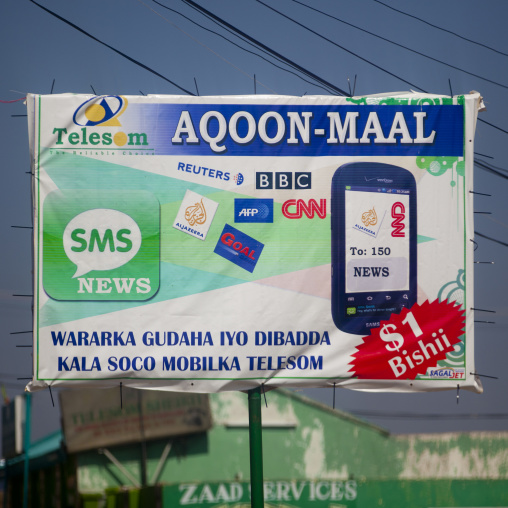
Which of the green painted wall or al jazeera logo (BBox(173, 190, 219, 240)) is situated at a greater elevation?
al jazeera logo (BBox(173, 190, 219, 240))

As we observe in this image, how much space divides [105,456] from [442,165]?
8.60 meters

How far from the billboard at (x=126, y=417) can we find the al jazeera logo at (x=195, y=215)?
6.65 metres

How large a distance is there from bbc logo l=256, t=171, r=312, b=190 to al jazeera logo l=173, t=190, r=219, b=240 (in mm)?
453

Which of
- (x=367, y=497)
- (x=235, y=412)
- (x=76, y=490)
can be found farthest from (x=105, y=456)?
(x=367, y=497)

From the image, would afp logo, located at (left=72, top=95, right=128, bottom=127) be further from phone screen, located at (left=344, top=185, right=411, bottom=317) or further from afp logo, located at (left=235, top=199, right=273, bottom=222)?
phone screen, located at (left=344, top=185, right=411, bottom=317)

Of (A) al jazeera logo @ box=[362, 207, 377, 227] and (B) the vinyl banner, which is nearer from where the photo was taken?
(B) the vinyl banner

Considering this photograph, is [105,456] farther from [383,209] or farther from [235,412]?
[383,209]

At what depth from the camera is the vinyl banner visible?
6711 millimetres

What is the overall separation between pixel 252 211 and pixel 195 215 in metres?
0.50

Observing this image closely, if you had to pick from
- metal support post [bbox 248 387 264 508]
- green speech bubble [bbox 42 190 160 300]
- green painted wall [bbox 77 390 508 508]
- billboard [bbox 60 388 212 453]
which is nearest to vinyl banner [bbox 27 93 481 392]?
green speech bubble [bbox 42 190 160 300]

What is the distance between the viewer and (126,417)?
13.1 m

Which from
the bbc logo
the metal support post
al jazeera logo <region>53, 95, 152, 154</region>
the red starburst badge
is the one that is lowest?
the metal support post

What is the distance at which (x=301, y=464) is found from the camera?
13.6m

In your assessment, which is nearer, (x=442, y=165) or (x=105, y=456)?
(x=442, y=165)
